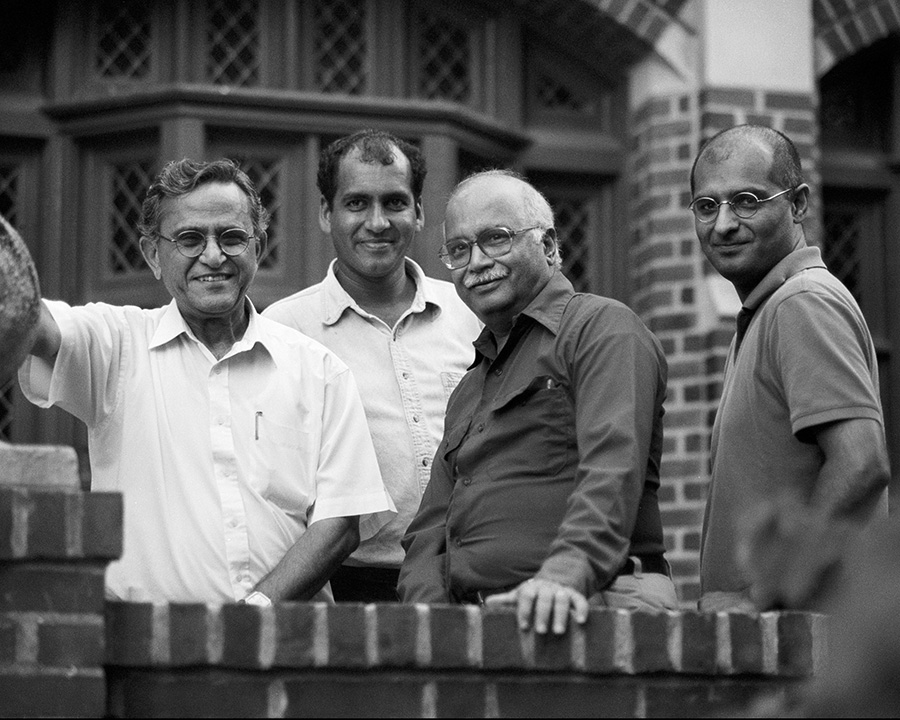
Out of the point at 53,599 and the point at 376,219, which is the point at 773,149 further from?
the point at 53,599

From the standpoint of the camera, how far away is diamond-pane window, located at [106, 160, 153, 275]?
20.1ft

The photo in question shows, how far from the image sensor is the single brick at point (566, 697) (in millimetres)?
2727

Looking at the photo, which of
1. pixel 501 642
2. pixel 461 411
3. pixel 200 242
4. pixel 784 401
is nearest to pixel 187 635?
pixel 501 642

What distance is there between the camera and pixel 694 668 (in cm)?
279

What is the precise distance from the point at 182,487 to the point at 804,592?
2482 millimetres

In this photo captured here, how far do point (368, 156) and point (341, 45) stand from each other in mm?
1801

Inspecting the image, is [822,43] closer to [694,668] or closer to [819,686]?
[694,668]

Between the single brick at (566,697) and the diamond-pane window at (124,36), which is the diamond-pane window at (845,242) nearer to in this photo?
the diamond-pane window at (124,36)

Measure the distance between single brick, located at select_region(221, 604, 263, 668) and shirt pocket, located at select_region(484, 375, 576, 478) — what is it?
923 millimetres

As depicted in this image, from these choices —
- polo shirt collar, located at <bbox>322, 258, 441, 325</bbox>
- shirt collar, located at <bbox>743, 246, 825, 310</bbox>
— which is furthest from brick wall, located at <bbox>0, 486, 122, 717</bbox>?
polo shirt collar, located at <bbox>322, 258, 441, 325</bbox>

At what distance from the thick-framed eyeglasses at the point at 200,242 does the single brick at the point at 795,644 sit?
1.81m

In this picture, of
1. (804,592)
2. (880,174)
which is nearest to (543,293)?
(804,592)

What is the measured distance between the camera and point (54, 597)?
8.38 feet

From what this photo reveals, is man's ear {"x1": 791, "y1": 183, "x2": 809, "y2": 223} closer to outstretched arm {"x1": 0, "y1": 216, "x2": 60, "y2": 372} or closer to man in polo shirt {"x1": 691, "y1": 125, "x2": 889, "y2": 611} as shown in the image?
man in polo shirt {"x1": 691, "y1": 125, "x2": 889, "y2": 611}
